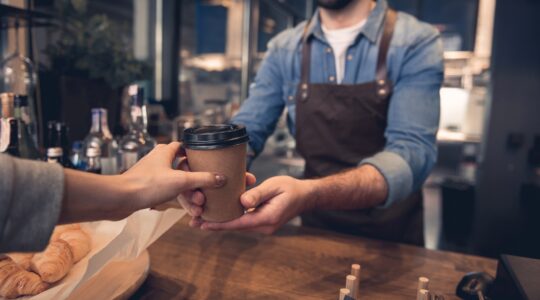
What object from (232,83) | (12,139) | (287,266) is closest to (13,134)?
(12,139)

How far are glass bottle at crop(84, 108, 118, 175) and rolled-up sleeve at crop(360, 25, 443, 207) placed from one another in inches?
35.9

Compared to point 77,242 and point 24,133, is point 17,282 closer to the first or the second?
point 77,242

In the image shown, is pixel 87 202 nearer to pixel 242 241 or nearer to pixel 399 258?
pixel 242 241

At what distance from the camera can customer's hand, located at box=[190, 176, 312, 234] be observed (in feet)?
2.71

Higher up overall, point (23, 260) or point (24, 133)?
point (24, 133)

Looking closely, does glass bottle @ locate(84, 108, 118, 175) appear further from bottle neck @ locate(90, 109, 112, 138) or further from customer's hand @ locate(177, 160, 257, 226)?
customer's hand @ locate(177, 160, 257, 226)

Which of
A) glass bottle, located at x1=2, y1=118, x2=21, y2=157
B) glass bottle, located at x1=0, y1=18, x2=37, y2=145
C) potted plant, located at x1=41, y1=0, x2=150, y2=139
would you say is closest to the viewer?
glass bottle, located at x1=2, y1=118, x2=21, y2=157

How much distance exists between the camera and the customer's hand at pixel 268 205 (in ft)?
2.71

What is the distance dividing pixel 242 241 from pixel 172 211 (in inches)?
13.3

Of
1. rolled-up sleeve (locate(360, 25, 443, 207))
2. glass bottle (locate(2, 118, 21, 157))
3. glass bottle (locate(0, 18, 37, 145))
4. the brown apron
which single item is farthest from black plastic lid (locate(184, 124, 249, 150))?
glass bottle (locate(0, 18, 37, 145))

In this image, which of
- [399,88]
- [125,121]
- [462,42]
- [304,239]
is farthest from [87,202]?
[462,42]

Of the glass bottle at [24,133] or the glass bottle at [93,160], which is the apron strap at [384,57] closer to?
the glass bottle at [93,160]

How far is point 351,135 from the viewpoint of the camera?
5.27 ft

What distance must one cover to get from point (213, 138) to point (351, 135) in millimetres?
1017
